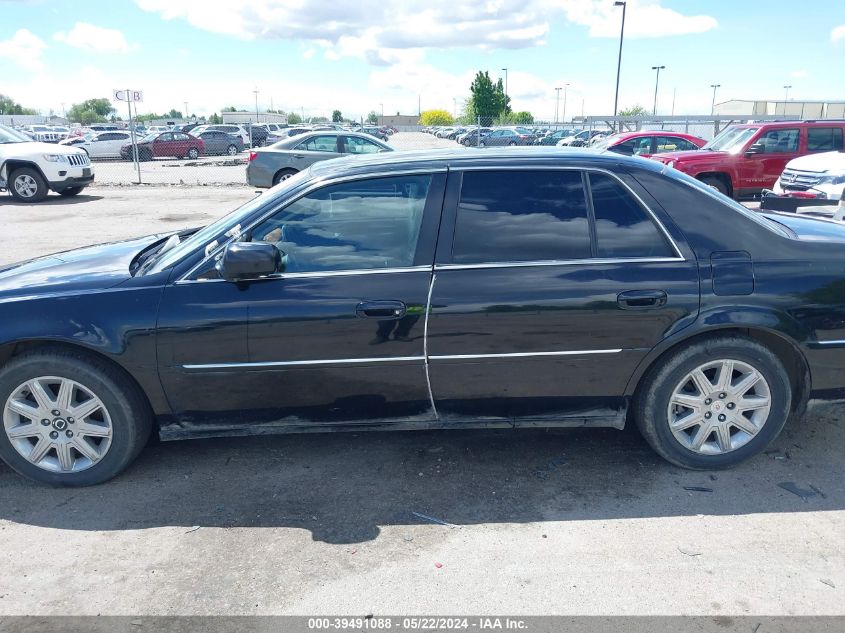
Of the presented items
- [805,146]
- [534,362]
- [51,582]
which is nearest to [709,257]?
[534,362]

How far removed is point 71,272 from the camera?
3.83 metres

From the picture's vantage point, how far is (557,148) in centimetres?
410

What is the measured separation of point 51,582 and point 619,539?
8.30 ft

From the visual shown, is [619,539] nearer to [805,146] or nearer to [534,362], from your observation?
[534,362]

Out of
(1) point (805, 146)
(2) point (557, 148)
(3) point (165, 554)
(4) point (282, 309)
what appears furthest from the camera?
(1) point (805, 146)

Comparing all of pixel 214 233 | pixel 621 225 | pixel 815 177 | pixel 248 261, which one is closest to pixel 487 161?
pixel 621 225

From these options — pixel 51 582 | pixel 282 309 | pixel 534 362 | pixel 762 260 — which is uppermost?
pixel 762 260

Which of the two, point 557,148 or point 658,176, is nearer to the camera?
point 658,176

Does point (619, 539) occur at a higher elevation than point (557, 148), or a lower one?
lower

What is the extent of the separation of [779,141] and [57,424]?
14.3m

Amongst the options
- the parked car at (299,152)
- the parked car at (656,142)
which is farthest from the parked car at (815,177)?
the parked car at (299,152)

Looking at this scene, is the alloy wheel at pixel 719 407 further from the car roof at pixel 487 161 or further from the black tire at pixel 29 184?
the black tire at pixel 29 184

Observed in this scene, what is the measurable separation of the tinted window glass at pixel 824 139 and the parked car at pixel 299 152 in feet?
28.7

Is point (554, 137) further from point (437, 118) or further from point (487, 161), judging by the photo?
point (437, 118)
